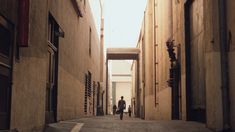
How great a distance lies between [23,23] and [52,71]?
5.11 metres

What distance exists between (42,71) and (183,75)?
20.4 ft

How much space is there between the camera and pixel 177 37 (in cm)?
1505

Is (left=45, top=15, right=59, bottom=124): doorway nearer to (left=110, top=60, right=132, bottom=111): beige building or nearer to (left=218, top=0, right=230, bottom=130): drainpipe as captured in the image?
(left=218, top=0, right=230, bottom=130): drainpipe

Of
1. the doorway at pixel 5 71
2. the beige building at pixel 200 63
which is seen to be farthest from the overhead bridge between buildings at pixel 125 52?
the doorway at pixel 5 71

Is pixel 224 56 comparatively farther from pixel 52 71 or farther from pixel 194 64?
pixel 52 71

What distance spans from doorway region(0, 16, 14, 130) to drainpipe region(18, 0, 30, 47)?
0.18m

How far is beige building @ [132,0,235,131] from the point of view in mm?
8609

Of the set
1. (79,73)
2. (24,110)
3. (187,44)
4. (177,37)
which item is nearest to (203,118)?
(187,44)

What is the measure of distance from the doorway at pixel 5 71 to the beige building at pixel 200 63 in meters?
4.37

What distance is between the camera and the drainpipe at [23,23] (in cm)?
657

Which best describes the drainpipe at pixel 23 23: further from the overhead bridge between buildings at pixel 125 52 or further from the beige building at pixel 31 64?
the overhead bridge between buildings at pixel 125 52

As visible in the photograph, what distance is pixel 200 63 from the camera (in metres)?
11.8

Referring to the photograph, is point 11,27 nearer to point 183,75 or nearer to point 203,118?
point 203,118

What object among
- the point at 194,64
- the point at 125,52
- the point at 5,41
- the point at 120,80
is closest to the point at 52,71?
the point at 194,64
